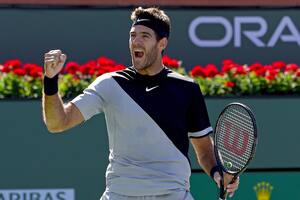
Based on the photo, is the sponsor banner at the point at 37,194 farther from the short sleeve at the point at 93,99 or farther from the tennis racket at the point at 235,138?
the short sleeve at the point at 93,99

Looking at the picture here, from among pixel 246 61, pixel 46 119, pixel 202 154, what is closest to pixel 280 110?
pixel 246 61

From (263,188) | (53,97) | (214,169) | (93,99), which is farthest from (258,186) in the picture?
(53,97)

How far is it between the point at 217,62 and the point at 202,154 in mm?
4407

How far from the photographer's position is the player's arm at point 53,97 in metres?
4.54

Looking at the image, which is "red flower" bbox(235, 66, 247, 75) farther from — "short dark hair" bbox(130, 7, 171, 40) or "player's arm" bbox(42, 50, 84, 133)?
"player's arm" bbox(42, 50, 84, 133)

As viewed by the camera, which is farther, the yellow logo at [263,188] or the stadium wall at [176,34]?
the stadium wall at [176,34]

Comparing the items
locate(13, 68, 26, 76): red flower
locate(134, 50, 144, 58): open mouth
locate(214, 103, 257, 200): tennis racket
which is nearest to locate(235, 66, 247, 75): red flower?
locate(13, 68, 26, 76): red flower

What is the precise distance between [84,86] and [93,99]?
294cm

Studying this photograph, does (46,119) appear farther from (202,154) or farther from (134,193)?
(202,154)

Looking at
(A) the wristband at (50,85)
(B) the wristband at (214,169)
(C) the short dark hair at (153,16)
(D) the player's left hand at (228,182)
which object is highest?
(C) the short dark hair at (153,16)

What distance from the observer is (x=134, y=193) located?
4820mm

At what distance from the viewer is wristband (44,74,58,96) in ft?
15.0

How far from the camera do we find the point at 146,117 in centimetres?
487

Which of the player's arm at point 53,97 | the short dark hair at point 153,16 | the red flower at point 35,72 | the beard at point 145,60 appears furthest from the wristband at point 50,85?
the red flower at point 35,72
